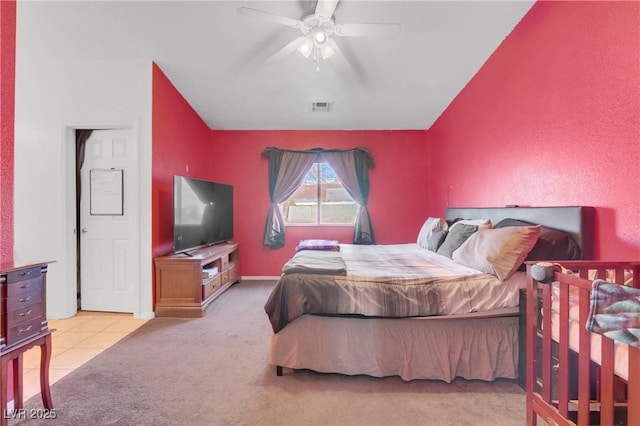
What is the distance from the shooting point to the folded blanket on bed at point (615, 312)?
938 millimetres

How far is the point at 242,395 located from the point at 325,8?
257cm

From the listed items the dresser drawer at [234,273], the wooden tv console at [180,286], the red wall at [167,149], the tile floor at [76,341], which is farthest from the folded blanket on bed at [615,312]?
the dresser drawer at [234,273]

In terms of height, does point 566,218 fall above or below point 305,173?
below

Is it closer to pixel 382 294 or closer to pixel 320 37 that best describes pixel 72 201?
pixel 320 37

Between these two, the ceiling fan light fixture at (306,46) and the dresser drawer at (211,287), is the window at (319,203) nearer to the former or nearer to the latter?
the dresser drawer at (211,287)

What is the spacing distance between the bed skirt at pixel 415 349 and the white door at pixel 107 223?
7.67 ft

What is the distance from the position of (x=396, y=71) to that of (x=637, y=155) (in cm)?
234

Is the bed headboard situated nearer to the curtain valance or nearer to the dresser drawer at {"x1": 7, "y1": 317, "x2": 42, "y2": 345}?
the curtain valance

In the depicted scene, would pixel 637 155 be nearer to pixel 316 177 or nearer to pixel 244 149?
pixel 316 177

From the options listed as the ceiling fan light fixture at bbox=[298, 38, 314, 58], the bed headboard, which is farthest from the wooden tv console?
the bed headboard

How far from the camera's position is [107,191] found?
3262mm

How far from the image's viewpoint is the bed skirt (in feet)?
6.30

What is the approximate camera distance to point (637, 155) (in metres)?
1.48

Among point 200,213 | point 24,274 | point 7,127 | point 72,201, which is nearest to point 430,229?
point 200,213
